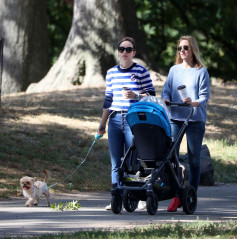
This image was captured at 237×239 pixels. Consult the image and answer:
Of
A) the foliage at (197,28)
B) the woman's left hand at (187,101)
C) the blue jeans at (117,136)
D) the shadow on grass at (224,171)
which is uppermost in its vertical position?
the foliage at (197,28)

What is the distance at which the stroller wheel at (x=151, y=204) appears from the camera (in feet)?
27.3

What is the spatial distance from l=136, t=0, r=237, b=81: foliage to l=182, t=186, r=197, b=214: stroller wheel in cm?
2013

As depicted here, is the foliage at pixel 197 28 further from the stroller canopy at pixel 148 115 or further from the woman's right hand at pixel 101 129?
the stroller canopy at pixel 148 115

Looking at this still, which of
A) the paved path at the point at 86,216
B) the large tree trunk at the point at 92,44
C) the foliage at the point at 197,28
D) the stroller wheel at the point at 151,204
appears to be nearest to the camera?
the paved path at the point at 86,216

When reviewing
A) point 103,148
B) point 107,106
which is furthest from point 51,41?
point 107,106

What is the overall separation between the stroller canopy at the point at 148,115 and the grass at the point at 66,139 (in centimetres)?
297

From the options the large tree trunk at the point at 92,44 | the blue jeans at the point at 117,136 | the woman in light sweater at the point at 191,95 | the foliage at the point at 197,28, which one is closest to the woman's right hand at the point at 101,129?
the blue jeans at the point at 117,136

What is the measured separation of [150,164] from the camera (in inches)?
342

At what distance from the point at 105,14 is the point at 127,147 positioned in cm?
1291

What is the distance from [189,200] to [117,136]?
1.15m

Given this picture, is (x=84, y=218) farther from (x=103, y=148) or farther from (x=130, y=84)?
(x=103, y=148)

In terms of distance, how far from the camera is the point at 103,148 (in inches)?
599

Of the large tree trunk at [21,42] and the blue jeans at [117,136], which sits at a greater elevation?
the large tree trunk at [21,42]

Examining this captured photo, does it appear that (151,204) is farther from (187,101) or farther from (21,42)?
(21,42)
